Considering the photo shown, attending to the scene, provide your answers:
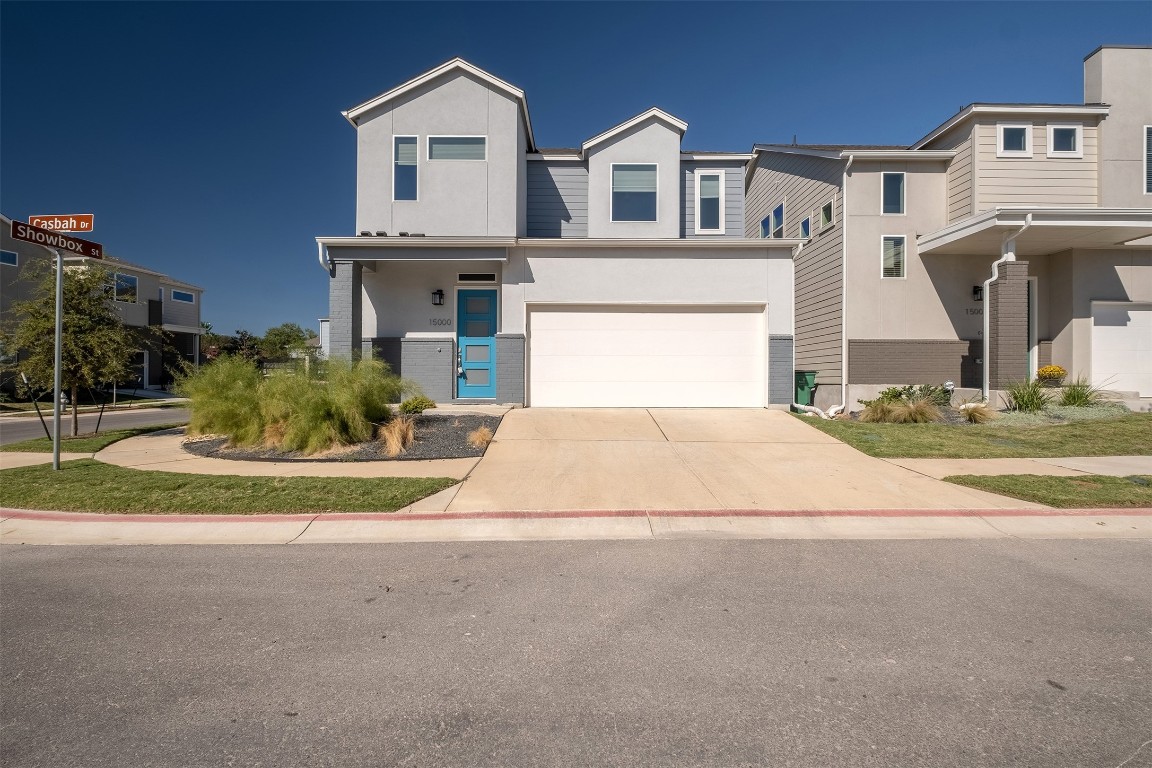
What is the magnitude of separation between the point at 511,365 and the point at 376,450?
4589 millimetres

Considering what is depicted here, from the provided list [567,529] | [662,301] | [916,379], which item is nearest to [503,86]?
[662,301]

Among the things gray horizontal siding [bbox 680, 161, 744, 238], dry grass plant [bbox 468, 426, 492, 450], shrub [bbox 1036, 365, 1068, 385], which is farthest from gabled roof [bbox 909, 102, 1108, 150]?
dry grass plant [bbox 468, 426, 492, 450]

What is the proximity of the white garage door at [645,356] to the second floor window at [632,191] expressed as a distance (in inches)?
139

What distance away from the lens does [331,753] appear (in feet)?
8.27

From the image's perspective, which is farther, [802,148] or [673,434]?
[802,148]

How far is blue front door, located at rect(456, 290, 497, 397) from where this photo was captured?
1368 cm

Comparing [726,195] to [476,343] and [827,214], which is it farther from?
[476,343]

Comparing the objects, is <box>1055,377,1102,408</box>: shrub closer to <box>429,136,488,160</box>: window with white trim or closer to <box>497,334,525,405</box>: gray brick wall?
<box>497,334,525,405</box>: gray brick wall

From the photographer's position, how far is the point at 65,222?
23.7ft

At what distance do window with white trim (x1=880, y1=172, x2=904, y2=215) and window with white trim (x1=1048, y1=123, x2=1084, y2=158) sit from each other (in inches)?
147

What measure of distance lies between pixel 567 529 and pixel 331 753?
346cm

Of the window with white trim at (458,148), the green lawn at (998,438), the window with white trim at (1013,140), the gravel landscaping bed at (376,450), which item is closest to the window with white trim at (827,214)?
the window with white trim at (1013,140)

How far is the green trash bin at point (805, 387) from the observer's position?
672 inches

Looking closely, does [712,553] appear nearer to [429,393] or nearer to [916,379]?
[429,393]
